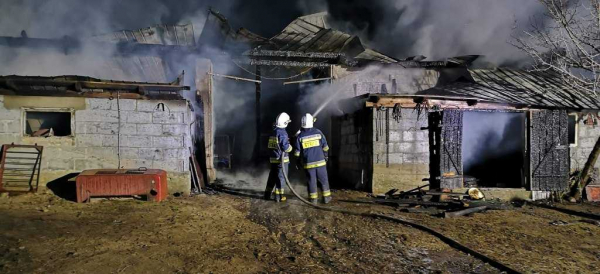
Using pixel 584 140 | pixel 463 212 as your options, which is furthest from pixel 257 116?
pixel 584 140

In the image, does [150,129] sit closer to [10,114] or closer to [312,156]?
[10,114]

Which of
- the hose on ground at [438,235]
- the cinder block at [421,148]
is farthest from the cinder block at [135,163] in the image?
the cinder block at [421,148]

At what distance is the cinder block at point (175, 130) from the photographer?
8781mm

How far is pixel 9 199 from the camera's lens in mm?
7434

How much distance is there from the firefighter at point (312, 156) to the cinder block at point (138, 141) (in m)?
3.53

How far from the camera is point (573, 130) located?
1105 cm

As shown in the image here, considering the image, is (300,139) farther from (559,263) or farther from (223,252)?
(559,263)

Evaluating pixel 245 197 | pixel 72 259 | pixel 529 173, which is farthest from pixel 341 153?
pixel 72 259

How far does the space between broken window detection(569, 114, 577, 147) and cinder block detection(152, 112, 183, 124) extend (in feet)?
36.0

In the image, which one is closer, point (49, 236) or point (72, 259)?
point (72, 259)

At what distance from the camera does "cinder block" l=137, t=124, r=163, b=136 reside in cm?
866

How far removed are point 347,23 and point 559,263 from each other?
21403 mm

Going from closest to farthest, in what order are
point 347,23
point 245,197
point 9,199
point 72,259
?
1. point 72,259
2. point 9,199
3. point 245,197
4. point 347,23

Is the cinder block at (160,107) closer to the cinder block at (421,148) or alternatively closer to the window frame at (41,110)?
the window frame at (41,110)
